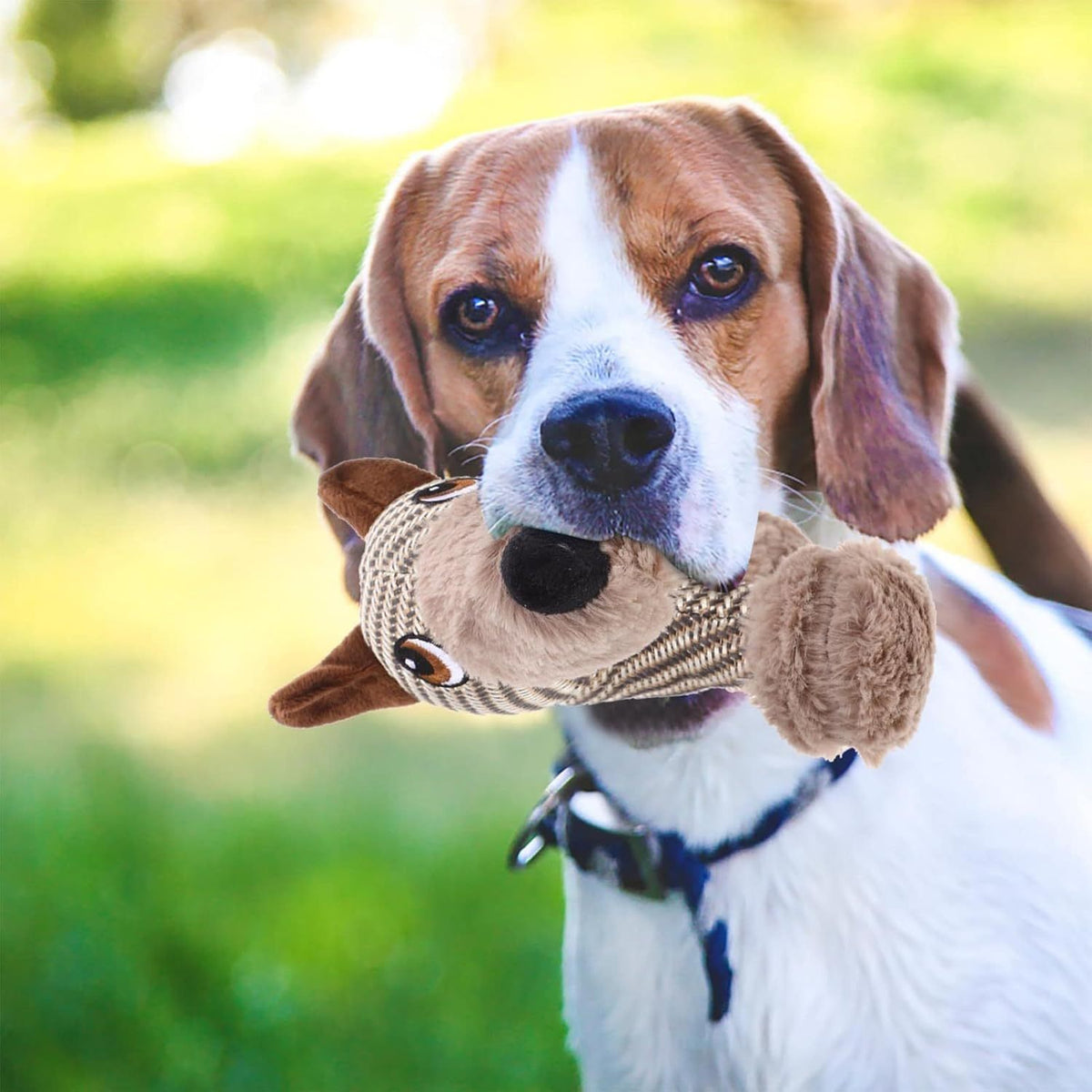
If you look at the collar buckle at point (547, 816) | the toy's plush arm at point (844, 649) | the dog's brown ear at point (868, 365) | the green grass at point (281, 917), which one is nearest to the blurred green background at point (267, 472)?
the green grass at point (281, 917)

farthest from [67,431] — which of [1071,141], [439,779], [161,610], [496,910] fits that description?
[1071,141]

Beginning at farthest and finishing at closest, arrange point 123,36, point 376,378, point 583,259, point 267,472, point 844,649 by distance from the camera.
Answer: point 123,36, point 267,472, point 376,378, point 583,259, point 844,649

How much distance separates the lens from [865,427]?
1.13m

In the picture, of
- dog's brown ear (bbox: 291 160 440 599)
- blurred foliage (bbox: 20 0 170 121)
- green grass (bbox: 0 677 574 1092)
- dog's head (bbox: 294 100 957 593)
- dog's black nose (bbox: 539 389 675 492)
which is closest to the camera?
dog's black nose (bbox: 539 389 675 492)

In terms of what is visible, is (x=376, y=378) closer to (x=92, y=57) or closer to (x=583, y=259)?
(x=583, y=259)

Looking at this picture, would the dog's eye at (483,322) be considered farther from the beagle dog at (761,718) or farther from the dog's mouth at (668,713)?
the dog's mouth at (668,713)

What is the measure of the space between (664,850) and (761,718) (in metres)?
0.14

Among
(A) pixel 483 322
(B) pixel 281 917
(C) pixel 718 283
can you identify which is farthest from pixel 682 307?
(B) pixel 281 917

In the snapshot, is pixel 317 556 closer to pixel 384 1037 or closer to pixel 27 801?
pixel 27 801

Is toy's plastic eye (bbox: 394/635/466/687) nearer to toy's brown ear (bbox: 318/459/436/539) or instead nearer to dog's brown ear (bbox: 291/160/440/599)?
toy's brown ear (bbox: 318/459/436/539)

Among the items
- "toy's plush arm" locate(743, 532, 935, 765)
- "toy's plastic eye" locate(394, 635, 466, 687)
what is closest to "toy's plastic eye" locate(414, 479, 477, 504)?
"toy's plastic eye" locate(394, 635, 466, 687)

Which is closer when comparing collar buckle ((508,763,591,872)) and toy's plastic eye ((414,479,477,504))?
toy's plastic eye ((414,479,477,504))

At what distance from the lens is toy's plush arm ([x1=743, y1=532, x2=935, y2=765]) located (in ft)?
2.69

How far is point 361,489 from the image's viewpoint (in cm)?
102
